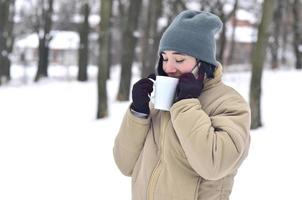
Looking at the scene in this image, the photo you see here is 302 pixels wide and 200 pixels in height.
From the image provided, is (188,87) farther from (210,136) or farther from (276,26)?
(276,26)

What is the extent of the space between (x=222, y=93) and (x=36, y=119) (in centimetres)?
1134

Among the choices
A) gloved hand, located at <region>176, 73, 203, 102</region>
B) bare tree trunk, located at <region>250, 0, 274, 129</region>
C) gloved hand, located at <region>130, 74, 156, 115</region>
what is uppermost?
gloved hand, located at <region>176, 73, 203, 102</region>

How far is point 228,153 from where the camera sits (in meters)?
2.36

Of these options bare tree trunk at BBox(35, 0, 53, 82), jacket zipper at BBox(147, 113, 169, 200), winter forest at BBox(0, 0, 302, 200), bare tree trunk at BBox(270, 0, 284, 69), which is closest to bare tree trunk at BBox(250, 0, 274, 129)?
winter forest at BBox(0, 0, 302, 200)

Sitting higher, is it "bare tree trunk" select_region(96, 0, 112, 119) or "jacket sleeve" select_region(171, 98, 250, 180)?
"jacket sleeve" select_region(171, 98, 250, 180)

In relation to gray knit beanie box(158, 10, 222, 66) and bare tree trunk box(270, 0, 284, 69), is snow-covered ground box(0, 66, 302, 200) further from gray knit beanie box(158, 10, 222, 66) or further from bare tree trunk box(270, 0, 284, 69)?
bare tree trunk box(270, 0, 284, 69)

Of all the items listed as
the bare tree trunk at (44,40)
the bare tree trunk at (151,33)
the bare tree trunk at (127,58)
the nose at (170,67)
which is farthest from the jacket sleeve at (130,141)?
the bare tree trunk at (44,40)

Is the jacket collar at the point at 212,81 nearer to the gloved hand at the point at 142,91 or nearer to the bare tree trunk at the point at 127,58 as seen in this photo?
the gloved hand at the point at 142,91

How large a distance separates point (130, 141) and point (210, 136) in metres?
0.58

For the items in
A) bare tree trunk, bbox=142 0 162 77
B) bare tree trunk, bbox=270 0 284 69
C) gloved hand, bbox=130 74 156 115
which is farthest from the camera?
bare tree trunk, bbox=270 0 284 69

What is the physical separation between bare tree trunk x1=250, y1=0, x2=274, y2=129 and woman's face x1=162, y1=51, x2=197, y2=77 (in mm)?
8020

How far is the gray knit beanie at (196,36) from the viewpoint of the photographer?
2566mm

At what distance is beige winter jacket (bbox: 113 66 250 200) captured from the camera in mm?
2363

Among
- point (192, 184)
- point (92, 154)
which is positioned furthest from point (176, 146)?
point (92, 154)
